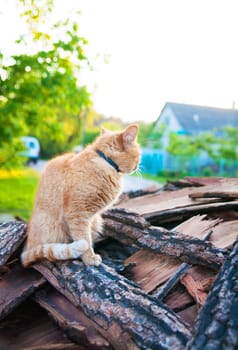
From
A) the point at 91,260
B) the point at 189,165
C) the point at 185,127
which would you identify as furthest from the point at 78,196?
the point at 189,165

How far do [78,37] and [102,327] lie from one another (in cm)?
262

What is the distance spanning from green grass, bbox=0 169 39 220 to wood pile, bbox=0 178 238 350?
4.75 ft

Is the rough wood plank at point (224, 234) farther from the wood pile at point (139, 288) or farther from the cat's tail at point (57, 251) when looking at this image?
the cat's tail at point (57, 251)

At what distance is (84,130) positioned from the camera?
3.22 metres

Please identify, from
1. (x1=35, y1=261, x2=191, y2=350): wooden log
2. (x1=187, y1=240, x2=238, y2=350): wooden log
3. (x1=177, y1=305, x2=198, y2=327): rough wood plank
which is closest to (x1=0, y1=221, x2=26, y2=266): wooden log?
(x1=35, y1=261, x2=191, y2=350): wooden log

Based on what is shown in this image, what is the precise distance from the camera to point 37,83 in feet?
10.0

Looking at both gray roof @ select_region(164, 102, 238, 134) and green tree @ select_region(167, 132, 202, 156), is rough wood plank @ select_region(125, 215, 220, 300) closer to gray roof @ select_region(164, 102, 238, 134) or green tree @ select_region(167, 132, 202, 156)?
gray roof @ select_region(164, 102, 238, 134)

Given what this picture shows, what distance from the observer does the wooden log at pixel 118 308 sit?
2.68ft

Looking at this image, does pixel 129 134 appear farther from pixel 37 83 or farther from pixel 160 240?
pixel 37 83

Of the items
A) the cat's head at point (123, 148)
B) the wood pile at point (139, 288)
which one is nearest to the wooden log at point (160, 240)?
the wood pile at point (139, 288)

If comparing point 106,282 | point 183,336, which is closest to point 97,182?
point 106,282

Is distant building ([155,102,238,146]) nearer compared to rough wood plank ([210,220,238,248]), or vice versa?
rough wood plank ([210,220,238,248])

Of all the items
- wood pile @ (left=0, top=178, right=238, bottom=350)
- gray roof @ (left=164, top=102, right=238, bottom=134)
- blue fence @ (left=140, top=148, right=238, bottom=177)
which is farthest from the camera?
blue fence @ (left=140, top=148, right=238, bottom=177)

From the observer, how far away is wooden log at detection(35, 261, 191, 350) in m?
0.82
